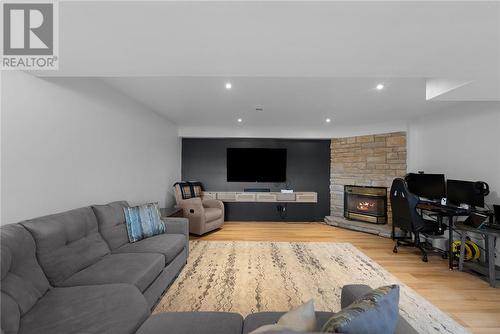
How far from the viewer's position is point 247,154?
5.74 metres

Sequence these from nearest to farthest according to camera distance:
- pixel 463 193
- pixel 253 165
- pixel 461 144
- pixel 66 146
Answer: pixel 66 146 → pixel 463 193 → pixel 461 144 → pixel 253 165

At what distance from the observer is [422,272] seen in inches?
114

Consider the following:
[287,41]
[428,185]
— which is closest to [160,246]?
[287,41]

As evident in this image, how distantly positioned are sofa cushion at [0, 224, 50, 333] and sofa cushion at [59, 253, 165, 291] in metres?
0.22

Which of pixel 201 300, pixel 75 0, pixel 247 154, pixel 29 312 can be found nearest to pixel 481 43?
pixel 75 0

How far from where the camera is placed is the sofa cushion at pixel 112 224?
7.50 feet

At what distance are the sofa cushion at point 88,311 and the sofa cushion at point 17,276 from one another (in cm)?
6

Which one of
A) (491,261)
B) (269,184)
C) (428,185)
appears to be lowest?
(491,261)

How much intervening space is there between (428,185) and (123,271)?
467 cm

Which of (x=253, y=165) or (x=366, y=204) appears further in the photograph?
(x=253, y=165)

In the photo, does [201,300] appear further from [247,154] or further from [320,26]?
[247,154]

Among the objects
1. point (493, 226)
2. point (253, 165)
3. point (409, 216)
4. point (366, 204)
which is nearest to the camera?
point (493, 226)

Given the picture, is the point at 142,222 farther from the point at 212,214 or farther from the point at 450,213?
the point at 450,213

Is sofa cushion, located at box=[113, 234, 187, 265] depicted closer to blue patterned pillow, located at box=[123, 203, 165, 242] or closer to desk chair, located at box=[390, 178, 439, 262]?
blue patterned pillow, located at box=[123, 203, 165, 242]
